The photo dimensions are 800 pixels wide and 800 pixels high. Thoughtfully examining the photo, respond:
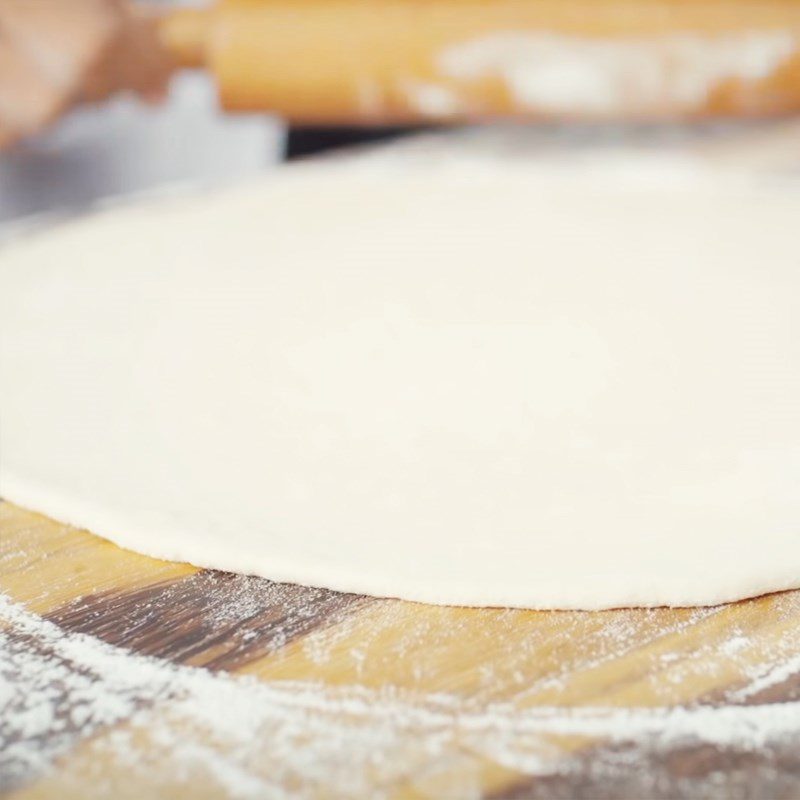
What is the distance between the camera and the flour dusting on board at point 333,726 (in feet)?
1.90

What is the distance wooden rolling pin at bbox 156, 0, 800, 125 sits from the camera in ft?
5.57

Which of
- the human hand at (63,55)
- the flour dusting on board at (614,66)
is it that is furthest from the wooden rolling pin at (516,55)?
the human hand at (63,55)

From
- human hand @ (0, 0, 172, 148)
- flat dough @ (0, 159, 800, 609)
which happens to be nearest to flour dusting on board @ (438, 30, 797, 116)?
flat dough @ (0, 159, 800, 609)

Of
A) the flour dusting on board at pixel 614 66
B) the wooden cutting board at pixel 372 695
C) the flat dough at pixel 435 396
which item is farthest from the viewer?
the flour dusting on board at pixel 614 66

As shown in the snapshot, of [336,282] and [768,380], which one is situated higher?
[336,282]

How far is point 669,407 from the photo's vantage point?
91cm

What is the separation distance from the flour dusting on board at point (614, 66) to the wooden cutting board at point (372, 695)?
48.6 inches

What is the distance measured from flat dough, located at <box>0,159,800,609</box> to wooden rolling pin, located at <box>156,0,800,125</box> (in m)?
0.37

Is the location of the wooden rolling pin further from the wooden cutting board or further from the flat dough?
the wooden cutting board

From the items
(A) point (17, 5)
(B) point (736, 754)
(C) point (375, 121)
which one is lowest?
(B) point (736, 754)

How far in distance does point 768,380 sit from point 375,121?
3.64ft

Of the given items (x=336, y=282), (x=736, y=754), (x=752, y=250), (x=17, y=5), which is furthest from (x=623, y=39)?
(x=736, y=754)

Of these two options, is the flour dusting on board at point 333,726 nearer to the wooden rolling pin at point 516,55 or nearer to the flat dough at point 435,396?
the flat dough at point 435,396

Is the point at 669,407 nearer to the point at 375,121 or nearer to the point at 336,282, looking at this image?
the point at 336,282
